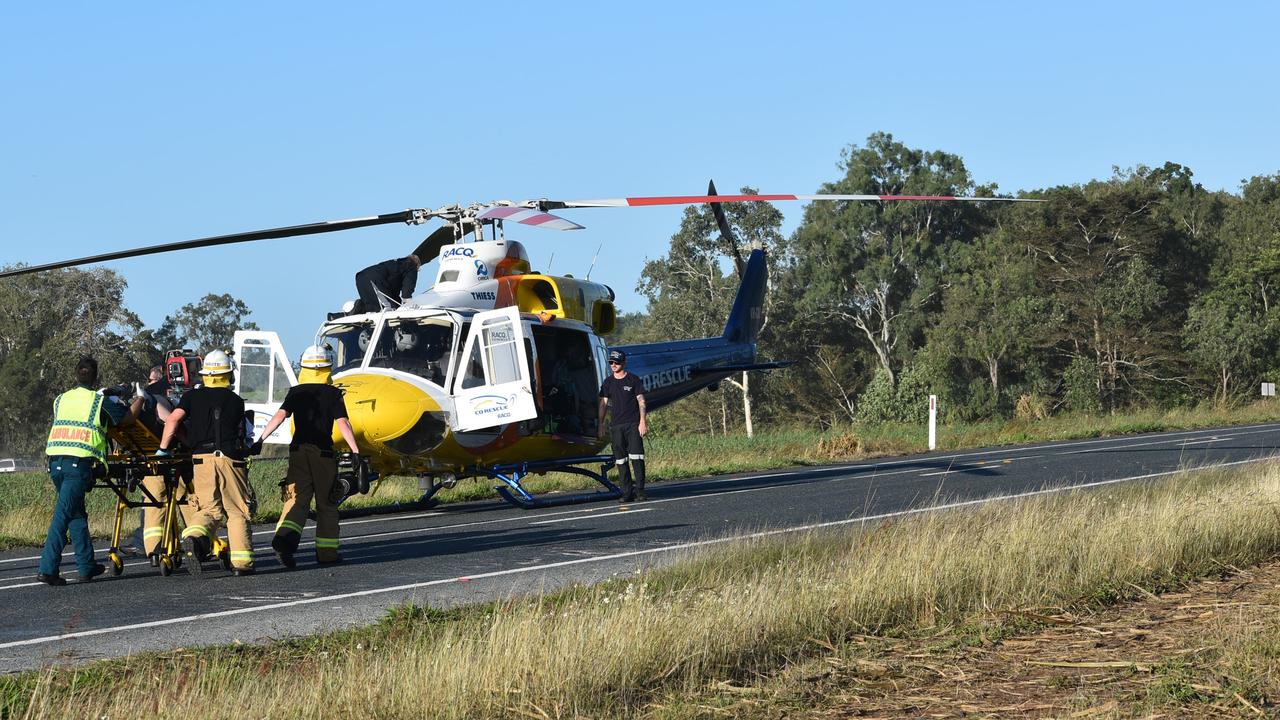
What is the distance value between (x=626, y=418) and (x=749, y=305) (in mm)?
9384

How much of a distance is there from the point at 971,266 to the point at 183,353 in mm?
56499

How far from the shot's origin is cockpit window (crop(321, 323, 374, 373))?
15.9 m

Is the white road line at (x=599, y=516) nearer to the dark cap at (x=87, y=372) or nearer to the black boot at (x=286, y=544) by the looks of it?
the black boot at (x=286, y=544)

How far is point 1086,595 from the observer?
8078 mm

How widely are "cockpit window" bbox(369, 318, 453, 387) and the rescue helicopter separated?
0.05 ft

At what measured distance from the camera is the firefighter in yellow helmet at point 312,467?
11123 mm

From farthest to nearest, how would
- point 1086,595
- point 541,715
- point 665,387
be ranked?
point 665,387, point 1086,595, point 541,715

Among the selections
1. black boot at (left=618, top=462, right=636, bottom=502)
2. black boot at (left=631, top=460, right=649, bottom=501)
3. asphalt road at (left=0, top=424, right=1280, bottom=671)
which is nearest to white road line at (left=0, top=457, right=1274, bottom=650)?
asphalt road at (left=0, top=424, right=1280, bottom=671)

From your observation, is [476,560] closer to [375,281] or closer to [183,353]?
[183,353]

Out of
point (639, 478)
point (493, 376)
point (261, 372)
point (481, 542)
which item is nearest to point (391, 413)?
point (493, 376)

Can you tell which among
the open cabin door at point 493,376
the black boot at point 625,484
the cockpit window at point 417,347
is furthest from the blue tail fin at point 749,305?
the cockpit window at point 417,347

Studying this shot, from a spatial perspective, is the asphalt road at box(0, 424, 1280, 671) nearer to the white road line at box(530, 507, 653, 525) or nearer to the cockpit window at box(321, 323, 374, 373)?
the white road line at box(530, 507, 653, 525)

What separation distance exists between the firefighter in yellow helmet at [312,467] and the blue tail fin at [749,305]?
13.4m

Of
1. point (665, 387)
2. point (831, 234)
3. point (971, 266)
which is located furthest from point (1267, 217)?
point (665, 387)
